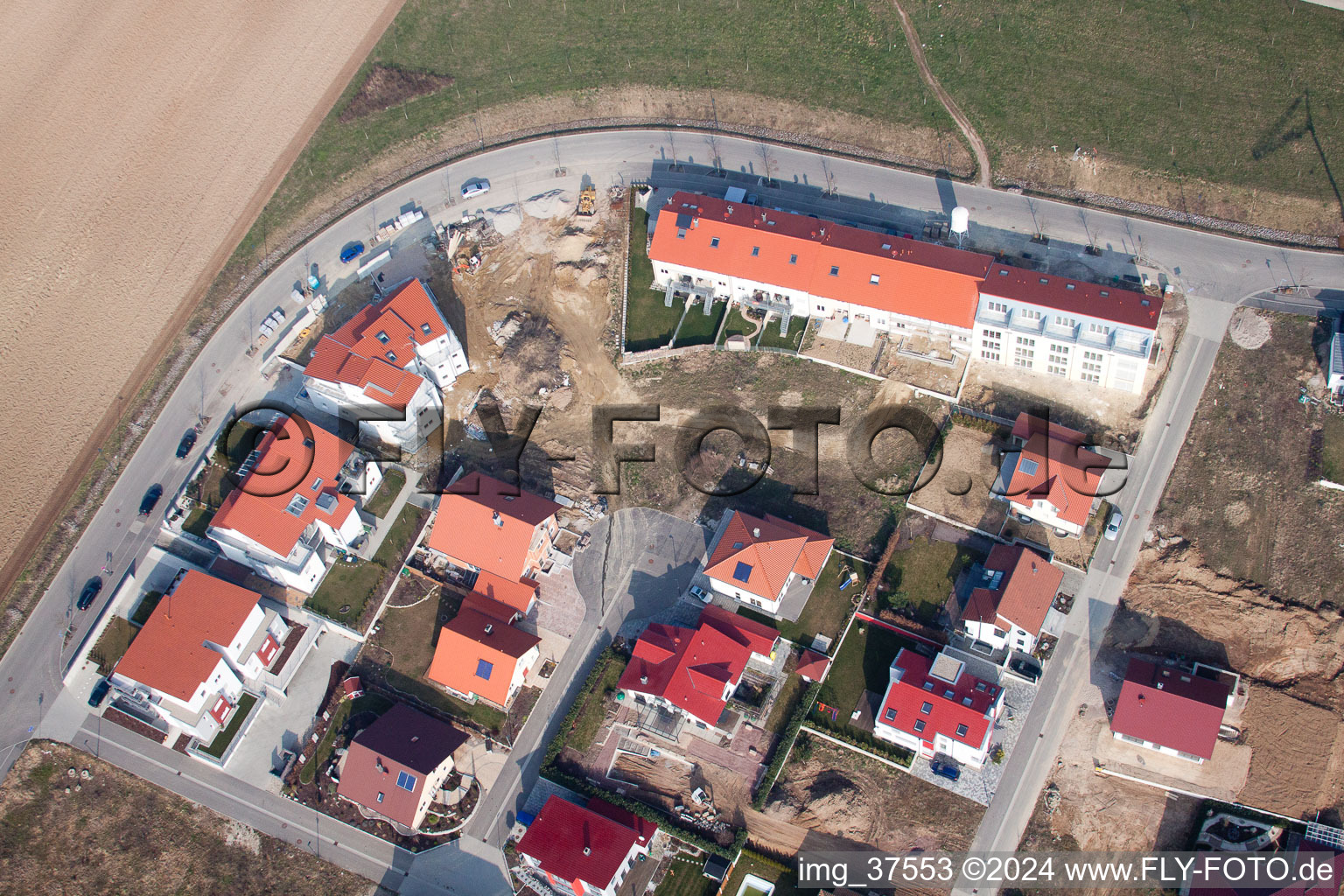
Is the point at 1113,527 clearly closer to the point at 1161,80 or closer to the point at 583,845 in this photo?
the point at 1161,80

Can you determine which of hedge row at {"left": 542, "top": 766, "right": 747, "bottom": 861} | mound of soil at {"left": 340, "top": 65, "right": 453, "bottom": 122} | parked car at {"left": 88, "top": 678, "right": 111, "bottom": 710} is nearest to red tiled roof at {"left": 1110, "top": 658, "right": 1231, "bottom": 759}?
hedge row at {"left": 542, "top": 766, "right": 747, "bottom": 861}

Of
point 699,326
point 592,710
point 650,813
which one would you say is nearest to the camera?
point 650,813

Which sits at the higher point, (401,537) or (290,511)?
(401,537)

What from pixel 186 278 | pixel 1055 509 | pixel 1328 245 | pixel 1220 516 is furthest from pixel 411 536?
pixel 1328 245

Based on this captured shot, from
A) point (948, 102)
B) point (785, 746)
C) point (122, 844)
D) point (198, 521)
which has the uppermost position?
point (948, 102)

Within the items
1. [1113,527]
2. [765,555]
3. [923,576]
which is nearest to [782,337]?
[765,555]

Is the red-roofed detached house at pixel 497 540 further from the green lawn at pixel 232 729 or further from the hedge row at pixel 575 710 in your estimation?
the green lawn at pixel 232 729

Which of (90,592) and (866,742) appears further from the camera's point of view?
(90,592)
